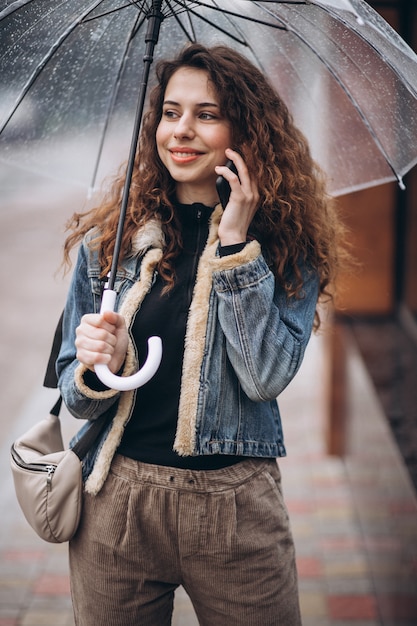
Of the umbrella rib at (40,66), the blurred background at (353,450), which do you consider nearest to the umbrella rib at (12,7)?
the umbrella rib at (40,66)

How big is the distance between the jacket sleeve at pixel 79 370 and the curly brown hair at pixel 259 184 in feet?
0.26

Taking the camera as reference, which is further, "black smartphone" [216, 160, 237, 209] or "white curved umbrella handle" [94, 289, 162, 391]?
"black smartphone" [216, 160, 237, 209]

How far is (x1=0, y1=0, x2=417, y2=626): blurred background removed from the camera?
11.7ft

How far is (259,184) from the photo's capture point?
2262 millimetres

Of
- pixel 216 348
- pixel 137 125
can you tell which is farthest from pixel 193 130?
pixel 216 348

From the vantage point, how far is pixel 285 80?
2.67 meters

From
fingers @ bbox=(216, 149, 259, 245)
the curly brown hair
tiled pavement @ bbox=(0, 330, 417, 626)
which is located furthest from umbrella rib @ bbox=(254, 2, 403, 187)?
tiled pavement @ bbox=(0, 330, 417, 626)

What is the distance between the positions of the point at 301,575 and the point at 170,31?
283 cm

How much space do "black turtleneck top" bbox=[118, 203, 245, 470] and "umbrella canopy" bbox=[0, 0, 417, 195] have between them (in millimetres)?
700

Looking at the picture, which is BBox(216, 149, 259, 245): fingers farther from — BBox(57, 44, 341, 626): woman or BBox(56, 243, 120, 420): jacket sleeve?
BBox(56, 243, 120, 420): jacket sleeve

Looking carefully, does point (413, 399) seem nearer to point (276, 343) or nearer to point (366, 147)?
point (366, 147)

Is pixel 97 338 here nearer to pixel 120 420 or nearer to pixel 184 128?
pixel 120 420

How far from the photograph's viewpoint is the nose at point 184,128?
2172mm

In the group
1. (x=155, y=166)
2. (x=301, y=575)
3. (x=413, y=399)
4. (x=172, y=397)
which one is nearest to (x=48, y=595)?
(x=301, y=575)
